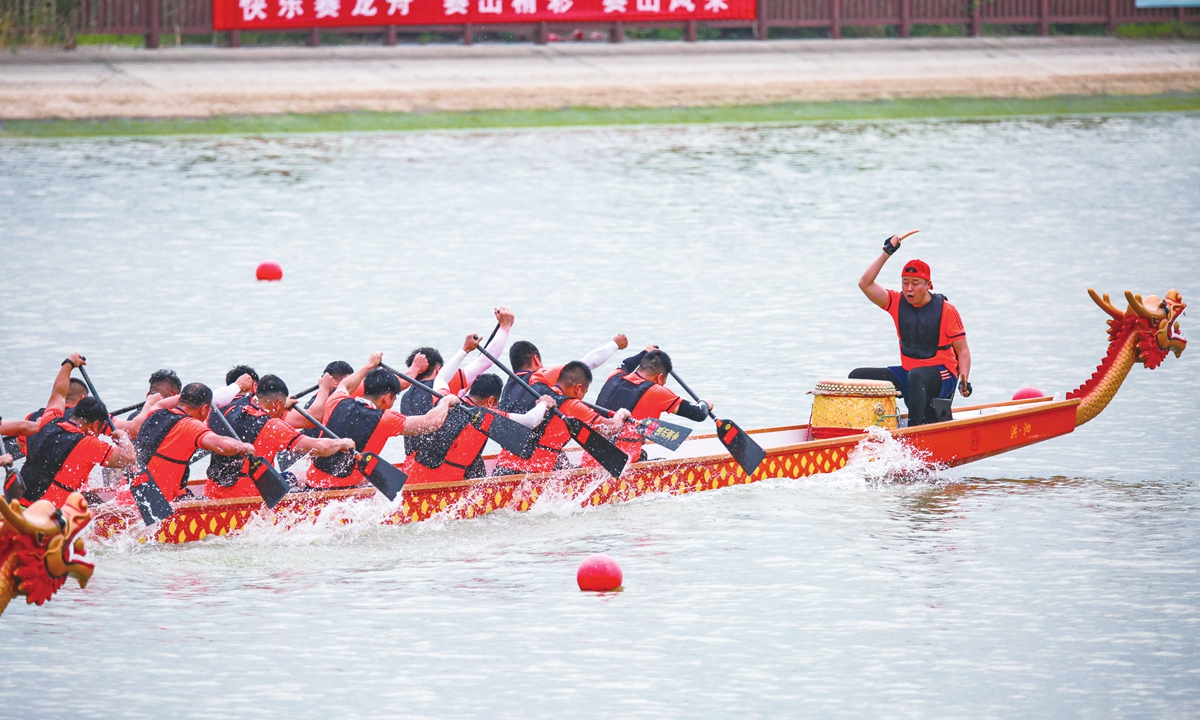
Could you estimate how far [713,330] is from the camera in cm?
1647

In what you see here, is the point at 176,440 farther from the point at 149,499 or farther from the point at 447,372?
the point at 447,372

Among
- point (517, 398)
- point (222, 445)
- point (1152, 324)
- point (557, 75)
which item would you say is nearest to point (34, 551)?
point (222, 445)

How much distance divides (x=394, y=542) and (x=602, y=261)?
10.4m

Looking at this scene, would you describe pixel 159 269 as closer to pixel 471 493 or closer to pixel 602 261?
pixel 602 261

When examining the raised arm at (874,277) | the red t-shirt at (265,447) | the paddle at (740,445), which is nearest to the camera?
the red t-shirt at (265,447)

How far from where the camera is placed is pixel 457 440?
10.2m

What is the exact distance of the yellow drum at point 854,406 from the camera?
1128 centimetres

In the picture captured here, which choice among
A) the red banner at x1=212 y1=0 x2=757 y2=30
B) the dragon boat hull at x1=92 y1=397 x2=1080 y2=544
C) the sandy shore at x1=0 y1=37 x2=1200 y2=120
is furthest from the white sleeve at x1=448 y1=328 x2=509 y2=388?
the red banner at x1=212 y1=0 x2=757 y2=30

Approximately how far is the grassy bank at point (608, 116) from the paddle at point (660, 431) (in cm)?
1823

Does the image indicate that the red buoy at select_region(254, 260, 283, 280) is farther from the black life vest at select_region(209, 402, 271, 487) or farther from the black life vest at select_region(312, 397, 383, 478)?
the black life vest at select_region(312, 397, 383, 478)

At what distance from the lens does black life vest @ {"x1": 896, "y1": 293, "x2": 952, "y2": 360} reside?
1146 cm

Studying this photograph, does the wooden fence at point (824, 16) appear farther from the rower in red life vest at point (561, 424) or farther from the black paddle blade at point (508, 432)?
the black paddle blade at point (508, 432)

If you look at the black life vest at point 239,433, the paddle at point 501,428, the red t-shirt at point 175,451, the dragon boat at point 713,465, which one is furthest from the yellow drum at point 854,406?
the red t-shirt at point 175,451

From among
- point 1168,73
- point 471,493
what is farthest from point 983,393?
point 1168,73
